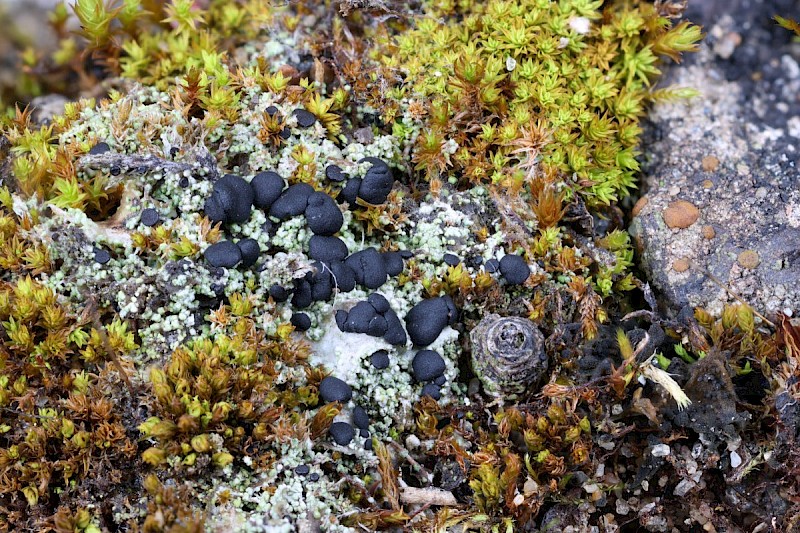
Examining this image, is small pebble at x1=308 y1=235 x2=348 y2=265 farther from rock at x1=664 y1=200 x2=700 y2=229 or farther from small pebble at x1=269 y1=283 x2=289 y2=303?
rock at x1=664 y1=200 x2=700 y2=229

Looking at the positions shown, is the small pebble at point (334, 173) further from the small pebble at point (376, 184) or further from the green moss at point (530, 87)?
the green moss at point (530, 87)

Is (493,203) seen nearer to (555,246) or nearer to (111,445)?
(555,246)

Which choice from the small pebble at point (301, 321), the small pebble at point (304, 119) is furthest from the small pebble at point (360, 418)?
the small pebble at point (304, 119)

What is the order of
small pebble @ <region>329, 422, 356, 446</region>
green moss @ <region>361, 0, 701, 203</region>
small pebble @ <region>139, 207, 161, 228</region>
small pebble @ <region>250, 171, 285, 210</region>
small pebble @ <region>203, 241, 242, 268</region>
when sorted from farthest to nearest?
green moss @ <region>361, 0, 701, 203</region> < small pebble @ <region>250, 171, 285, 210</region> < small pebble @ <region>139, 207, 161, 228</region> < small pebble @ <region>203, 241, 242, 268</region> < small pebble @ <region>329, 422, 356, 446</region>

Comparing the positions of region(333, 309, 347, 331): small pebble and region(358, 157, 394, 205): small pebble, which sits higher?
region(358, 157, 394, 205): small pebble

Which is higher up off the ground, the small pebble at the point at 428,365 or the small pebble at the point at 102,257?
the small pebble at the point at 102,257

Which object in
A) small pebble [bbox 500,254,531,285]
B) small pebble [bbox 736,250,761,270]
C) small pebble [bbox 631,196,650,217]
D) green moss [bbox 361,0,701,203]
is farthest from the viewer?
small pebble [bbox 631,196,650,217]

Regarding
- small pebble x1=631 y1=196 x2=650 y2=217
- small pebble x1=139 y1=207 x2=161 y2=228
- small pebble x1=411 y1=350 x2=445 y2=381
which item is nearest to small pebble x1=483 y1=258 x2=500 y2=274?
small pebble x1=411 y1=350 x2=445 y2=381
